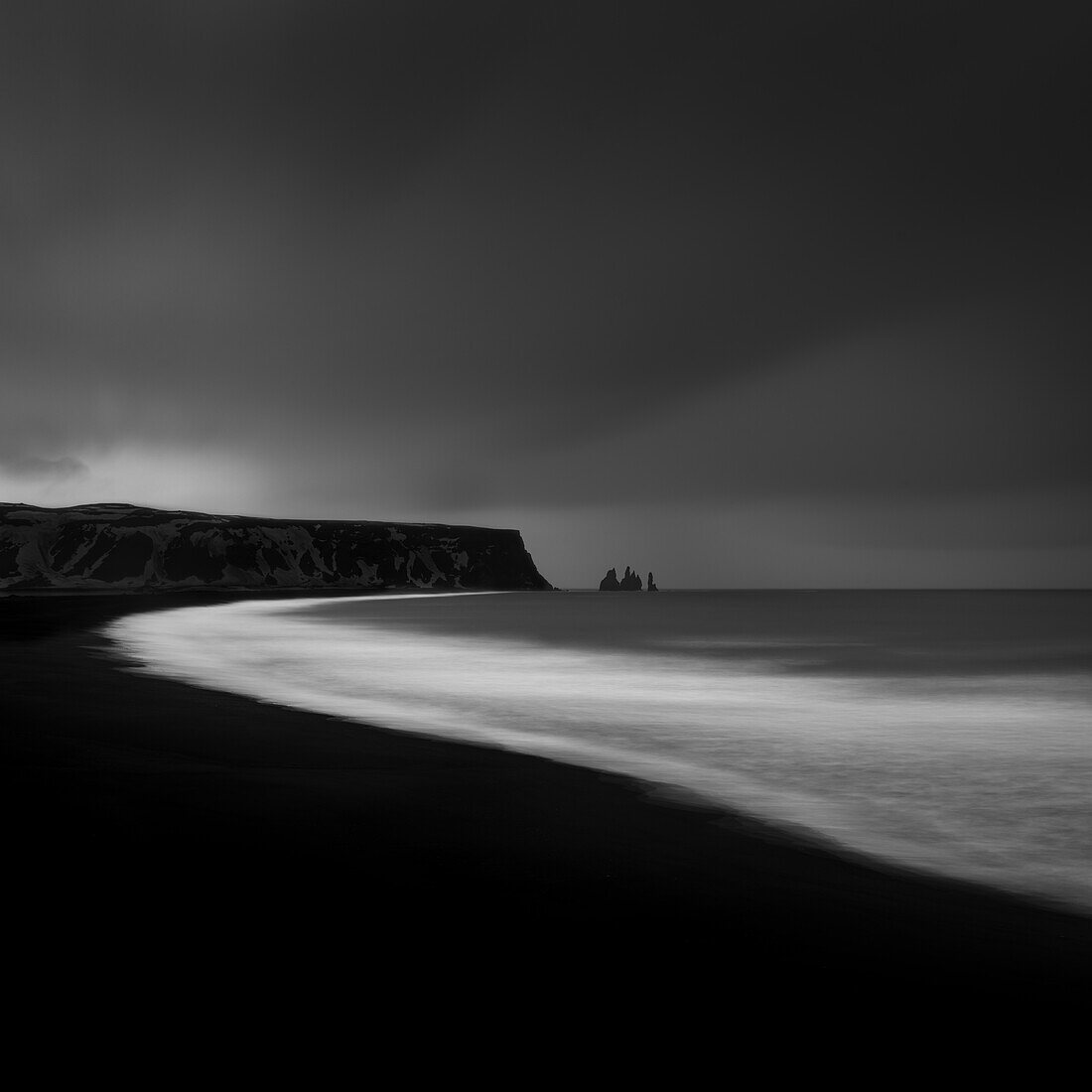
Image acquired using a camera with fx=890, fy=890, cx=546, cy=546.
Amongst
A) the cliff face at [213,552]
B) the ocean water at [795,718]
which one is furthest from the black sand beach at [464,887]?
the cliff face at [213,552]

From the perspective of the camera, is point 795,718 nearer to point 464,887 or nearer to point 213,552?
point 464,887

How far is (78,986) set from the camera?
322cm

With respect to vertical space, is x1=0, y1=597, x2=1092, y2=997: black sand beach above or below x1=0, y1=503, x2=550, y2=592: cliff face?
below

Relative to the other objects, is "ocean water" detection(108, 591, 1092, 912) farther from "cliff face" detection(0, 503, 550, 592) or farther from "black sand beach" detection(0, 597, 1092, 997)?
"cliff face" detection(0, 503, 550, 592)

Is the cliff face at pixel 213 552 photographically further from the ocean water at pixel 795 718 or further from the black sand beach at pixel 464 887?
the black sand beach at pixel 464 887

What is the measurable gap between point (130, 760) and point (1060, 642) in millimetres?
37185

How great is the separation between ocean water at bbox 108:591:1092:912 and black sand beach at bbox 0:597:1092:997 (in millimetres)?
1033

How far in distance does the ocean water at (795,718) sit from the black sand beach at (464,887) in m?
1.03

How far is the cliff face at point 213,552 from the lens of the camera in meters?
135

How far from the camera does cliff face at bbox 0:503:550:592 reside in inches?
5325

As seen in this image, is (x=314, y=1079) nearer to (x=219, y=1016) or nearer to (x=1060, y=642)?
(x=219, y=1016)

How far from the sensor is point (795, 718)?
44.3 feet

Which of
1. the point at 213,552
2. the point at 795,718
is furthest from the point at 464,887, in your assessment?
the point at 213,552

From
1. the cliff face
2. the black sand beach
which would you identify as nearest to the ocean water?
the black sand beach
